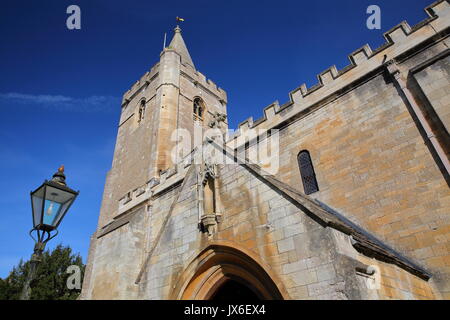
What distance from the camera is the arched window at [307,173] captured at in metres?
9.20

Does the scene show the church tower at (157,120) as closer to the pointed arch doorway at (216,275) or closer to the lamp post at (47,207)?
the pointed arch doorway at (216,275)

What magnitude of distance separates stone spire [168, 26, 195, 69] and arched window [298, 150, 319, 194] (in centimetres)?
1750

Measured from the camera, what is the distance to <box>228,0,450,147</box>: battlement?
815 cm

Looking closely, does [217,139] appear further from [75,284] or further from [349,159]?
[75,284]

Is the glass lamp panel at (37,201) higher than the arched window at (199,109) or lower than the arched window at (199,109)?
lower

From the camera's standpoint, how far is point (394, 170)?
7453mm

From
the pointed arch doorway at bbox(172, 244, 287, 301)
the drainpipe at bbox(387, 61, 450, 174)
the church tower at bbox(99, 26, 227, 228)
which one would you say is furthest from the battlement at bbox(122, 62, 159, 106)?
the pointed arch doorway at bbox(172, 244, 287, 301)

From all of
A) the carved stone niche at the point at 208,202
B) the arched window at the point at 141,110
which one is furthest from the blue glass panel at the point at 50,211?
the arched window at the point at 141,110

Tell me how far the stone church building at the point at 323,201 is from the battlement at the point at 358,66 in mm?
40

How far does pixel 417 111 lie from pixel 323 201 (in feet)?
11.1

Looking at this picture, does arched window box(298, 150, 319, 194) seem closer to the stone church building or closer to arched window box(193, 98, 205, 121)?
the stone church building

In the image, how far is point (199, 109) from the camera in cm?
2288

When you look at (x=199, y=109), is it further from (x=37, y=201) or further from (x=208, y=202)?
(x=37, y=201)
